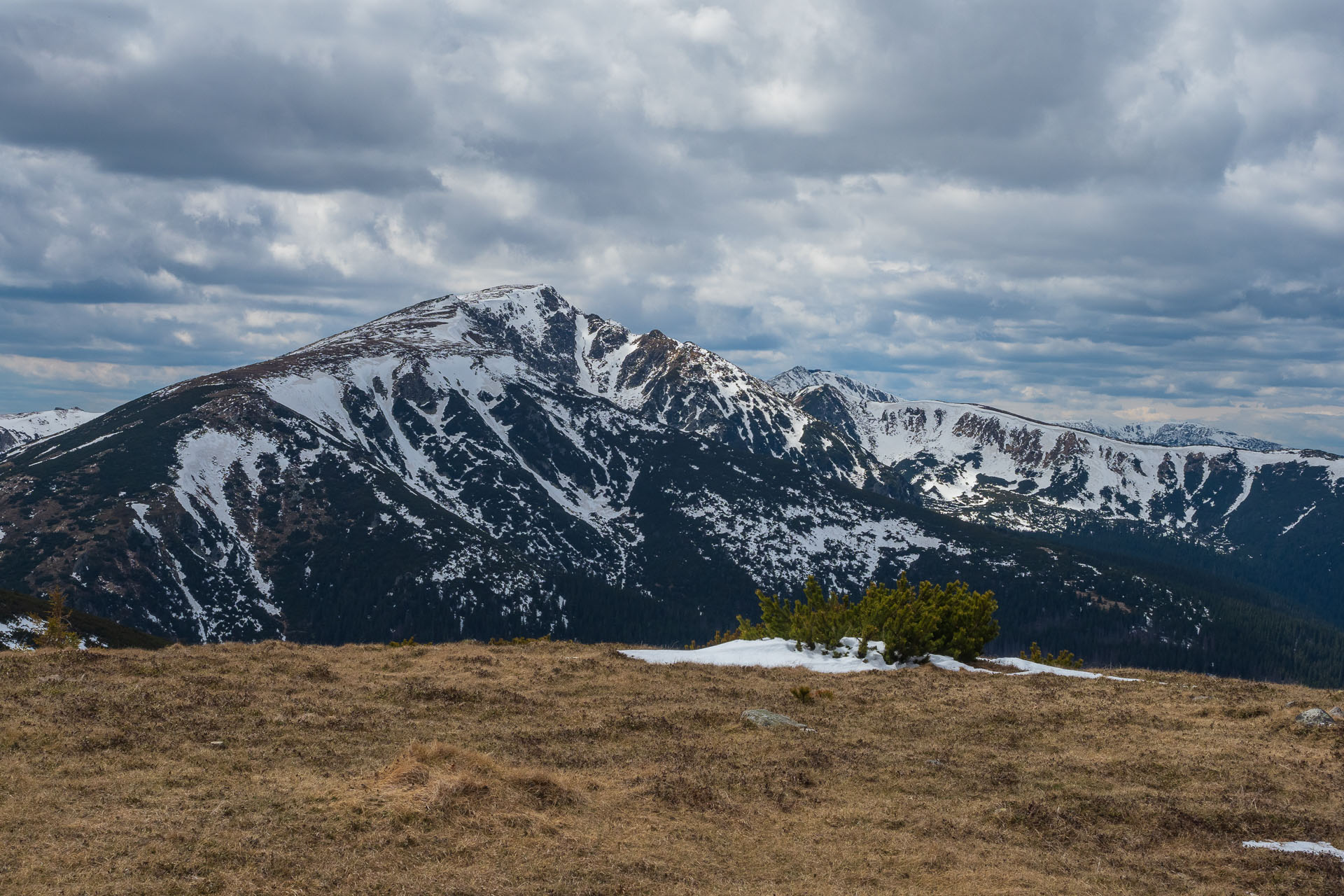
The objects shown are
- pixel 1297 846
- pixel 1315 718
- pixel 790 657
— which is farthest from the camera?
pixel 790 657

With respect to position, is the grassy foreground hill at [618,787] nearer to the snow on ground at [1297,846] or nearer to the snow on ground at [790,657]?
the snow on ground at [1297,846]

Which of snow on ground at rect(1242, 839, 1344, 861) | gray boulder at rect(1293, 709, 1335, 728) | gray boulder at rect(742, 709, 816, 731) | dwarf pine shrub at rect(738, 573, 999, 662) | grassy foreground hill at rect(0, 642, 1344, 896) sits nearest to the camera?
grassy foreground hill at rect(0, 642, 1344, 896)

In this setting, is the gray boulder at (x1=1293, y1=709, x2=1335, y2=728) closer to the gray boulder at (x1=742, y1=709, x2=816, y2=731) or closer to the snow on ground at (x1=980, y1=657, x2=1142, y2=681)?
the snow on ground at (x1=980, y1=657, x2=1142, y2=681)

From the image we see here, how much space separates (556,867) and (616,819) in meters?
3.45

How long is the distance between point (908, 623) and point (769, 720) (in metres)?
16.7

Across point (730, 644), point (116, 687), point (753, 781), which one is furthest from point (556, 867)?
point (730, 644)

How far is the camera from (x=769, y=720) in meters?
31.1

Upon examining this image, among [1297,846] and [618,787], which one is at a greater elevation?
[1297,846]

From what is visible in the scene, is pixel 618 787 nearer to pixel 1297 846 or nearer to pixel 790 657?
pixel 1297 846

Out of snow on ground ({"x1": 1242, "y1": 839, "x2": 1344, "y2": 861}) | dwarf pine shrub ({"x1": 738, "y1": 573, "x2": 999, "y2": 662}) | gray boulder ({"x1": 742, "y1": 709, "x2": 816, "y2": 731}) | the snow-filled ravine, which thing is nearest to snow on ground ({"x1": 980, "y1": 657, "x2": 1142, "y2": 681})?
the snow-filled ravine

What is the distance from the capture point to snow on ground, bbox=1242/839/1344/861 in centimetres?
2033

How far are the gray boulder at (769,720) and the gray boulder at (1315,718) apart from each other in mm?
18964

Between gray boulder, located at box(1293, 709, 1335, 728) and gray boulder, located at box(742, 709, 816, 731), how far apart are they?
1896cm

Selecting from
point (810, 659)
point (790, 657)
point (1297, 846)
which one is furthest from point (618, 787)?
point (810, 659)
